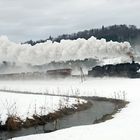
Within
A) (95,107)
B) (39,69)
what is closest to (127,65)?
(39,69)

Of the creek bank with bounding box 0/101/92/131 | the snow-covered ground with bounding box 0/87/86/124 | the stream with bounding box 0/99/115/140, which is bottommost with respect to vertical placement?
the stream with bounding box 0/99/115/140

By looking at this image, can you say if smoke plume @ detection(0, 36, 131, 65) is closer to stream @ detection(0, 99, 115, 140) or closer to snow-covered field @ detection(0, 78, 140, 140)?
snow-covered field @ detection(0, 78, 140, 140)

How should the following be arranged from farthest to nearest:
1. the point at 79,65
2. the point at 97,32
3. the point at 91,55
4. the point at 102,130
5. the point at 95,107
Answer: the point at 97,32
the point at 79,65
the point at 91,55
the point at 95,107
the point at 102,130

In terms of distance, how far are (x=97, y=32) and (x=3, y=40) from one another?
7992 cm

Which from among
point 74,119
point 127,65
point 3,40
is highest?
point 3,40

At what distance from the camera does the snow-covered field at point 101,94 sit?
25.3 metres

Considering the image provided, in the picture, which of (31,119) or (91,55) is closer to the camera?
(31,119)

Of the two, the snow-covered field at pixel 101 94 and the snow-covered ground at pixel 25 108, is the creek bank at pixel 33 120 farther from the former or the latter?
the snow-covered field at pixel 101 94

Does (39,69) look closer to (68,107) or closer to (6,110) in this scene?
(68,107)

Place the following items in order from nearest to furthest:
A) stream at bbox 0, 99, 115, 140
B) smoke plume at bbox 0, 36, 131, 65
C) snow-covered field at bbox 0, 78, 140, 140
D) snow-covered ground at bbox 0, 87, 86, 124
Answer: snow-covered field at bbox 0, 78, 140, 140, stream at bbox 0, 99, 115, 140, snow-covered ground at bbox 0, 87, 86, 124, smoke plume at bbox 0, 36, 131, 65

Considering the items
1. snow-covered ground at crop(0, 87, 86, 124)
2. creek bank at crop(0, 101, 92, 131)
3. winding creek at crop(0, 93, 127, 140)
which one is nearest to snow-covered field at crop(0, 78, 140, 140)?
winding creek at crop(0, 93, 127, 140)

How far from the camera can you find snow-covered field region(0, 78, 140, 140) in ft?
82.9

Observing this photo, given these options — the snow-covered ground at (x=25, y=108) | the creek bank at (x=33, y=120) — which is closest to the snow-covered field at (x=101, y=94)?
the creek bank at (x=33, y=120)

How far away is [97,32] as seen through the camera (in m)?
152
